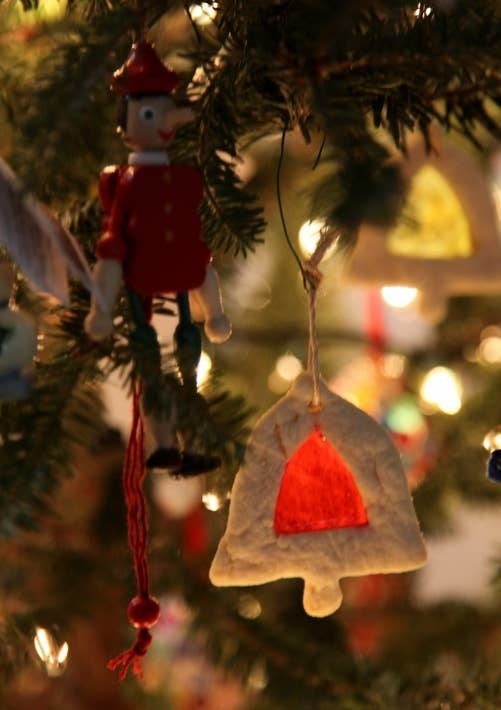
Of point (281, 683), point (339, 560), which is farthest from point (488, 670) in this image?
point (339, 560)

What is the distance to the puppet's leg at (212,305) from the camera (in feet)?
1.65

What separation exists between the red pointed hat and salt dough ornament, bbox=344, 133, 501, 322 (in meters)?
0.31

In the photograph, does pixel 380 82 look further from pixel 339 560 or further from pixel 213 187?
pixel 339 560

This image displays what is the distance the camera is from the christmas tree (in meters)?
0.47

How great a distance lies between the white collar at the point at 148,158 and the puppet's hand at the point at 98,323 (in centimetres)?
7

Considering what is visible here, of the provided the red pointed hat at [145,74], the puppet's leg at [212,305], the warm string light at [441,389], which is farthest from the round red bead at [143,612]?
the warm string light at [441,389]

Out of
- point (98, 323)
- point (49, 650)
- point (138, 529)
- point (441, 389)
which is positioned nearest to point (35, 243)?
point (98, 323)

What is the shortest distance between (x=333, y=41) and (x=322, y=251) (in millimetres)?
123

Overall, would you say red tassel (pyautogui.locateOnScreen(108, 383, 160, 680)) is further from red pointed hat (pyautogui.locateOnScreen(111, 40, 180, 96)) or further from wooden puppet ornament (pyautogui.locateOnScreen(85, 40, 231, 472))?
red pointed hat (pyautogui.locateOnScreen(111, 40, 180, 96))

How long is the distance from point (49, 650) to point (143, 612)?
0.23 metres

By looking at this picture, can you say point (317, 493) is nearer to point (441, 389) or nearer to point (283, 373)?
point (441, 389)

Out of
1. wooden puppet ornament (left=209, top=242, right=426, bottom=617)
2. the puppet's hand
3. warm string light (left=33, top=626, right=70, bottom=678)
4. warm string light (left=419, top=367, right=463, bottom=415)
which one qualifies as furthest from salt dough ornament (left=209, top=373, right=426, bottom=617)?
warm string light (left=419, top=367, right=463, bottom=415)

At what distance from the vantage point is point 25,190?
1.32ft

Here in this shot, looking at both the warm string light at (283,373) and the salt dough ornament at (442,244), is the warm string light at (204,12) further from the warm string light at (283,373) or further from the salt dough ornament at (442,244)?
the warm string light at (283,373)
